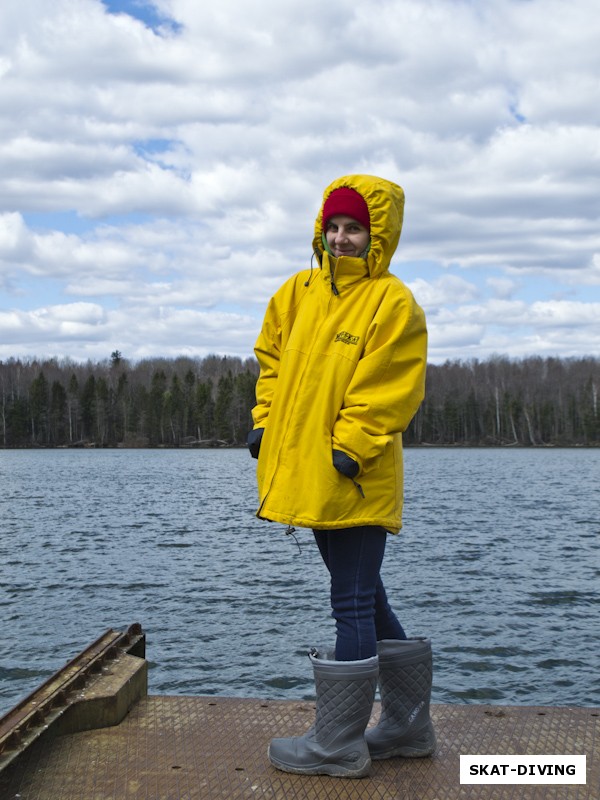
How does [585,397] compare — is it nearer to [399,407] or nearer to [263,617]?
[263,617]

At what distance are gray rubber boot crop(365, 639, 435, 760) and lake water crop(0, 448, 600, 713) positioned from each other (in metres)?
4.62

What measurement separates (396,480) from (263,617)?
347 inches

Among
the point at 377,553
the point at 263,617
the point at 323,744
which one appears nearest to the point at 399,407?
the point at 377,553

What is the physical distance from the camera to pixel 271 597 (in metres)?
13.6

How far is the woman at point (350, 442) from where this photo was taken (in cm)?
362

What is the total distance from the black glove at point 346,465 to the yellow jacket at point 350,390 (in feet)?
0.07

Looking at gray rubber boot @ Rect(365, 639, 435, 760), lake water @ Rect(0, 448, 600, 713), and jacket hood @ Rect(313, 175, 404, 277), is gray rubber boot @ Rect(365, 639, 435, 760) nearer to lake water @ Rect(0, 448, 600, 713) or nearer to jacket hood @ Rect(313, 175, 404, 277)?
jacket hood @ Rect(313, 175, 404, 277)

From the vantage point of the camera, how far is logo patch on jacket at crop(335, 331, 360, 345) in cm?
371

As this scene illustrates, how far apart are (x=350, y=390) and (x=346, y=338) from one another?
230 millimetres

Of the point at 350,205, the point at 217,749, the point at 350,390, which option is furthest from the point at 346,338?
the point at 217,749

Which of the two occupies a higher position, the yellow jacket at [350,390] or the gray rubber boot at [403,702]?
the yellow jacket at [350,390]

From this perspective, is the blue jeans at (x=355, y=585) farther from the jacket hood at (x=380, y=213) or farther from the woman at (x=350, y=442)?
the jacket hood at (x=380, y=213)

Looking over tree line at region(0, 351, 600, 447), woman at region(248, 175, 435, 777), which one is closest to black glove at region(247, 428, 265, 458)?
woman at region(248, 175, 435, 777)

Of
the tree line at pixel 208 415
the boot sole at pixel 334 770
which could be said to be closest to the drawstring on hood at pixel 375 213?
the boot sole at pixel 334 770
